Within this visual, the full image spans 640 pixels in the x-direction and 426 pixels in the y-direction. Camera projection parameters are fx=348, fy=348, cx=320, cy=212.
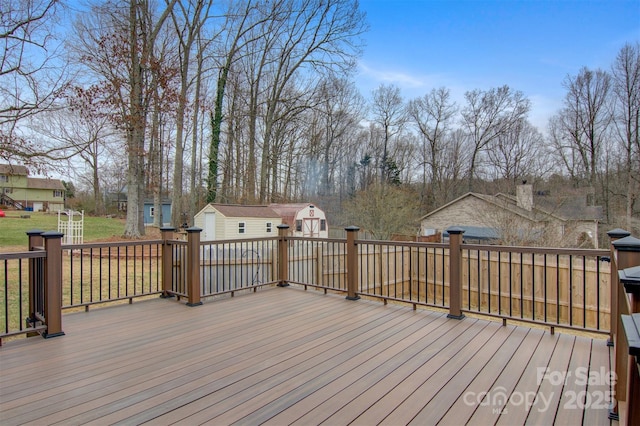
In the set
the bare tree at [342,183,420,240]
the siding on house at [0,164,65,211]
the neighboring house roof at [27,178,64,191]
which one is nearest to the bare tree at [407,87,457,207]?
the bare tree at [342,183,420,240]

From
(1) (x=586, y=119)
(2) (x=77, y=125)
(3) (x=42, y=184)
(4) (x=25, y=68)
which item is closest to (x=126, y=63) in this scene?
(2) (x=77, y=125)

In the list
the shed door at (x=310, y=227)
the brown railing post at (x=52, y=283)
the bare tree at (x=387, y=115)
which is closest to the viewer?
the brown railing post at (x=52, y=283)

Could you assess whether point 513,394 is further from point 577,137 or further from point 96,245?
point 577,137

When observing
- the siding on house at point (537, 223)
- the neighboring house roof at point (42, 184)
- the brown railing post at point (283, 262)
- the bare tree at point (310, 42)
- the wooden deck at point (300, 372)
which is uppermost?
the bare tree at point (310, 42)

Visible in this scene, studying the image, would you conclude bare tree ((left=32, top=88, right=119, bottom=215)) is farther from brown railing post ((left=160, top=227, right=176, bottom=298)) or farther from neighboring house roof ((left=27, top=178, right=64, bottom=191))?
neighboring house roof ((left=27, top=178, right=64, bottom=191))

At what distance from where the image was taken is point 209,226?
1361 cm

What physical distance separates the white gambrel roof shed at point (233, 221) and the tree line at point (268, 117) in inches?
71.1

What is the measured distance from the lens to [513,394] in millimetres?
2250

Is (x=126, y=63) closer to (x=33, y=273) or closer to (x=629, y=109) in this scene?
(x=33, y=273)

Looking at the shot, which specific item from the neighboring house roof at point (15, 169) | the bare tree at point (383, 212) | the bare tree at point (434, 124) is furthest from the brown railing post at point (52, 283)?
the bare tree at point (434, 124)

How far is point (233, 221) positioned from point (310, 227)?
4137mm

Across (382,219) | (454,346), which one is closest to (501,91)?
(382,219)

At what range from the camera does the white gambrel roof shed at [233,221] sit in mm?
13086

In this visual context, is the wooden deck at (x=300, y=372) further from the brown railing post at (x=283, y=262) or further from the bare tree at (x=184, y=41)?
the bare tree at (x=184, y=41)
